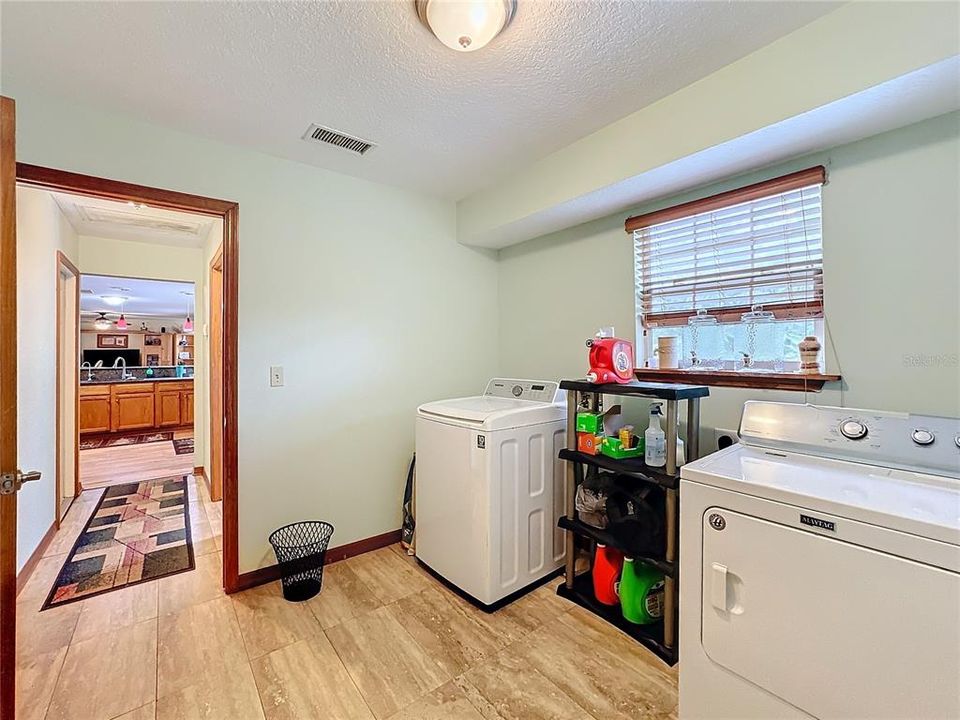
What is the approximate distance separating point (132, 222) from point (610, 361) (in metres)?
3.69

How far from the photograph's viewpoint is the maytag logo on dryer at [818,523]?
109 cm

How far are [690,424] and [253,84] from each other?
2267 mm

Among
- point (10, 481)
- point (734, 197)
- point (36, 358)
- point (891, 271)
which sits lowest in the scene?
point (10, 481)

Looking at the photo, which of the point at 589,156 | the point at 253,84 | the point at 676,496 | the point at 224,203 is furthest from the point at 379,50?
the point at 676,496

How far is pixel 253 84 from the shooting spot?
5.52 feet

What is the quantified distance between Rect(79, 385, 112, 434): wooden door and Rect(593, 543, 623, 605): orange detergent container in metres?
7.43

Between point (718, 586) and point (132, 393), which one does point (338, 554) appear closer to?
point (718, 586)

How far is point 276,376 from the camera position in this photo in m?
2.34

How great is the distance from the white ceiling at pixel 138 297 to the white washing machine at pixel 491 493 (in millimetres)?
3631

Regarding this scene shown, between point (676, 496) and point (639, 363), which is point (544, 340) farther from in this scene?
point (676, 496)

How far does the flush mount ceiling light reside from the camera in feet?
4.09

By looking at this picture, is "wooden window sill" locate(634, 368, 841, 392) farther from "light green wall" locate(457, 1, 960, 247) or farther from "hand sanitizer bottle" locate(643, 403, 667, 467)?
"light green wall" locate(457, 1, 960, 247)

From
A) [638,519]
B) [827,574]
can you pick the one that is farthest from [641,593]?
[827,574]

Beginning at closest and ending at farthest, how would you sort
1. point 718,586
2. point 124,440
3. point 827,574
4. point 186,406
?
point 827,574
point 718,586
point 124,440
point 186,406
